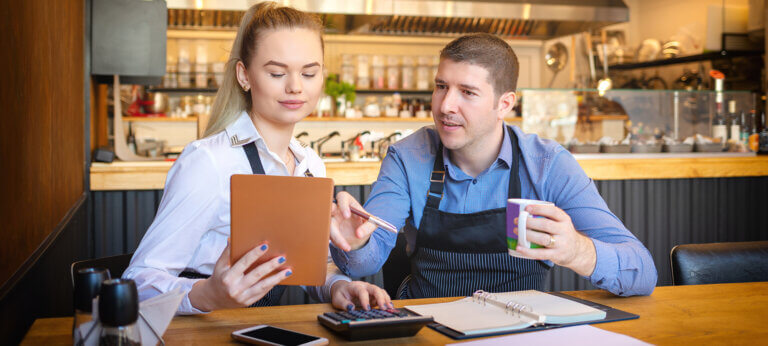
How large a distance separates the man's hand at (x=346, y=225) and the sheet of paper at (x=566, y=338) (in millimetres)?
323

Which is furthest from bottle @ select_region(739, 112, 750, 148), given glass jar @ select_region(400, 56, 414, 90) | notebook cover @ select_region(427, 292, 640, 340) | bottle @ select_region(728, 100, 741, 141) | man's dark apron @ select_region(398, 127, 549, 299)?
glass jar @ select_region(400, 56, 414, 90)

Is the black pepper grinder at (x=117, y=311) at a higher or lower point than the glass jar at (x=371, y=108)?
lower

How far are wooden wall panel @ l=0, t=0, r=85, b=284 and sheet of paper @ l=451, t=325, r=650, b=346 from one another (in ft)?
2.79

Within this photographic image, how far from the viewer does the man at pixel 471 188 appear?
1724 mm

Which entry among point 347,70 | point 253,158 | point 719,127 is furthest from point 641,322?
point 347,70

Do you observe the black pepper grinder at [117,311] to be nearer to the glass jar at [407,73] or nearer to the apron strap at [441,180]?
the apron strap at [441,180]

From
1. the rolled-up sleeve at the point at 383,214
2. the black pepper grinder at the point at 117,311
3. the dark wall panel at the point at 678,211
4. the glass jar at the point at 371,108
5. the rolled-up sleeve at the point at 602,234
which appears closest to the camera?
the black pepper grinder at the point at 117,311

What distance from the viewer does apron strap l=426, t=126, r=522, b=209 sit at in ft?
5.93

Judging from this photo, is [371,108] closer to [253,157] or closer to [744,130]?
[744,130]

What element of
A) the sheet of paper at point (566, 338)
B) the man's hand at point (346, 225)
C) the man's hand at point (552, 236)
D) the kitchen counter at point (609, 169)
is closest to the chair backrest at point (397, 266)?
the man's hand at point (346, 225)

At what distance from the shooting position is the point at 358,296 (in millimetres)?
1339

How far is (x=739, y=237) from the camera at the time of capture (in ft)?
12.2

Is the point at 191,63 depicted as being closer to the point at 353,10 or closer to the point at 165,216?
the point at 353,10

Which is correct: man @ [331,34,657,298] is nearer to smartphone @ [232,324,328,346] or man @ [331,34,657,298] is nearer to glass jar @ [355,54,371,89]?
smartphone @ [232,324,328,346]
